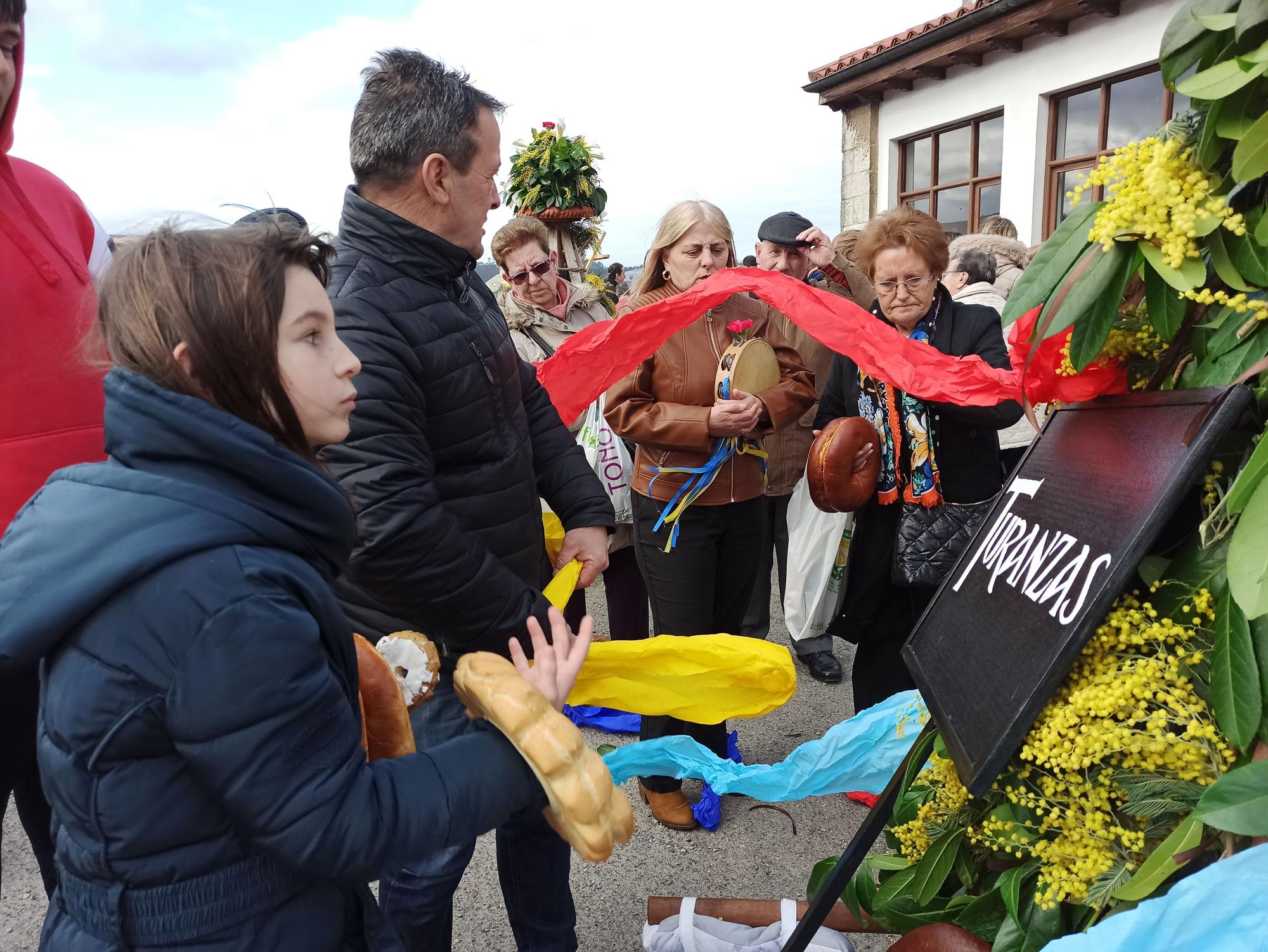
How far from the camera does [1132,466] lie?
1111 mm

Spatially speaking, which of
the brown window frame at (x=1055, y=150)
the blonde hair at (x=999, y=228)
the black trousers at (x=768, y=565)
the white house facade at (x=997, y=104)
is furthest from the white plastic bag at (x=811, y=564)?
the brown window frame at (x=1055, y=150)

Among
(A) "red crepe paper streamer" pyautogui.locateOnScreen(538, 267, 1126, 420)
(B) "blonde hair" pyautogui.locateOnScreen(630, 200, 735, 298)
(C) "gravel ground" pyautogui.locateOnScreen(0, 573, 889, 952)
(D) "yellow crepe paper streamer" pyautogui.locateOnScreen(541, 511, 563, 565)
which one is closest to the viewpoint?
(A) "red crepe paper streamer" pyautogui.locateOnScreen(538, 267, 1126, 420)

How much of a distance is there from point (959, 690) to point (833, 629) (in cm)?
191

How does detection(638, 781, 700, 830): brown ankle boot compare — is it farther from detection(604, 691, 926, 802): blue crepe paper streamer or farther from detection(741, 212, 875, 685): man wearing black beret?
detection(604, 691, 926, 802): blue crepe paper streamer

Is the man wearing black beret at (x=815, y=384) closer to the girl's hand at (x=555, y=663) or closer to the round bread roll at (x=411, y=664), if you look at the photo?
the round bread roll at (x=411, y=664)

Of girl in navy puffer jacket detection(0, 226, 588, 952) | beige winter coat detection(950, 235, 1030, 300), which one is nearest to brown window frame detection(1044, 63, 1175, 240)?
beige winter coat detection(950, 235, 1030, 300)

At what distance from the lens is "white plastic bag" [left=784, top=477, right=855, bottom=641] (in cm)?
389

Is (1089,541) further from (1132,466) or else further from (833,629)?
(833,629)

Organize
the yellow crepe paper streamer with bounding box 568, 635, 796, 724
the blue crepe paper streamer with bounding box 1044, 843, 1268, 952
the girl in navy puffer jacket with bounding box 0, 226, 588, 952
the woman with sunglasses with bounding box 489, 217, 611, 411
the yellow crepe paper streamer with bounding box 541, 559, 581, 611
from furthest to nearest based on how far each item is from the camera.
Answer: the woman with sunglasses with bounding box 489, 217, 611, 411
the yellow crepe paper streamer with bounding box 541, 559, 581, 611
the yellow crepe paper streamer with bounding box 568, 635, 796, 724
the girl in navy puffer jacket with bounding box 0, 226, 588, 952
the blue crepe paper streamer with bounding box 1044, 843, 1268, 952

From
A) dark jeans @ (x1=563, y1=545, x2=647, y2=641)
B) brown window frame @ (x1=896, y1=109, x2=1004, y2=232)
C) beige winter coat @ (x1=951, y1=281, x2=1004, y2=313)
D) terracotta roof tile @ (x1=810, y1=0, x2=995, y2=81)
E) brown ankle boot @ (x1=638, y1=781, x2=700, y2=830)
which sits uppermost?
terracotta roof tile @ (x1=810, y1=0, x2=995, y2=81)

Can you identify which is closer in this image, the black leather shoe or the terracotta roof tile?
the black leather shoe

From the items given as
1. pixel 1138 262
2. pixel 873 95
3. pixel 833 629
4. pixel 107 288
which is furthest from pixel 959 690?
pixel 873 95

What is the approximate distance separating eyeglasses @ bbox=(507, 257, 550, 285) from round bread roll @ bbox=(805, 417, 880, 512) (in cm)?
176

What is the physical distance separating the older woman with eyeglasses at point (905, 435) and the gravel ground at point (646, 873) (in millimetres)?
512
